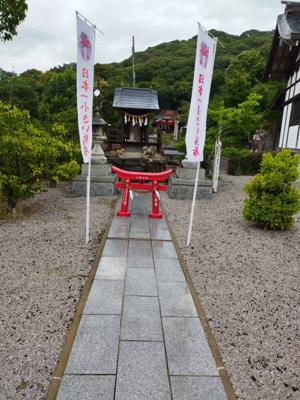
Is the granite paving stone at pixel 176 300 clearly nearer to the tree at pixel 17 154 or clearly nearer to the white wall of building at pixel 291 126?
the tree at pixel 17 154

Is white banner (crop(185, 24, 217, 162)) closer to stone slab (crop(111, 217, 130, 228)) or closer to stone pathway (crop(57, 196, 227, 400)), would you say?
stone pathway (crop(57, 196, 227, 400))

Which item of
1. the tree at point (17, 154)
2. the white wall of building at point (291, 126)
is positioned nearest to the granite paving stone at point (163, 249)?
the tree at point (17, 154)

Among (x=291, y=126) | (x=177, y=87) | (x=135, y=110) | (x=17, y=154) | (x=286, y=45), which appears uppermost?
(x=177, y=87)

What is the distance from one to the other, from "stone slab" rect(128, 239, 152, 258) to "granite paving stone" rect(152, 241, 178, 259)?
4.2 inches

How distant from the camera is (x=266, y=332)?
9.74 feet

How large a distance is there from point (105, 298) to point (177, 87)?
151 ft

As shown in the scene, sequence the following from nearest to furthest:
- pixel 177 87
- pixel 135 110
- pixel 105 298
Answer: pixel 105 298 → pixel 135 110 → pixel 177 87

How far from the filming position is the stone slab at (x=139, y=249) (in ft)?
15.8

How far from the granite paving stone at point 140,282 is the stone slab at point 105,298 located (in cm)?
12

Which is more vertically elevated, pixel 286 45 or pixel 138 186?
pixel 286 45

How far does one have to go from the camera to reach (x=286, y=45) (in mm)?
14734

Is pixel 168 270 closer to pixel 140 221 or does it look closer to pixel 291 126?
pixel 140 221

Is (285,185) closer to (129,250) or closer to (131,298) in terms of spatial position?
(129,250)

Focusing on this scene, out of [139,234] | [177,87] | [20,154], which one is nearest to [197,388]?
[139,234]
